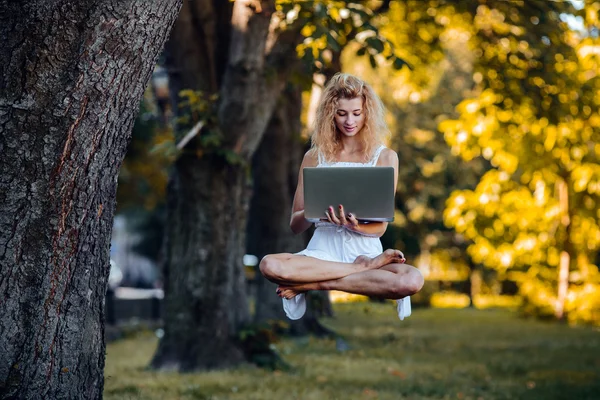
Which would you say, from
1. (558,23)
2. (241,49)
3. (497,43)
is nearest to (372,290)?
(241,49)

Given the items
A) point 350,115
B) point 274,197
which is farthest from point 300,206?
point 274,197

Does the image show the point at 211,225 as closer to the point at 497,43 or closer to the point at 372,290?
the point at 497,43

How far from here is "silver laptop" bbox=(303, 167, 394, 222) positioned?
18.5 feet

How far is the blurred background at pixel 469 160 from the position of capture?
1214 centimetres

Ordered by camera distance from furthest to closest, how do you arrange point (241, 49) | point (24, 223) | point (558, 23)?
point (558, 23) → point (241, 49) → point (24, 223)

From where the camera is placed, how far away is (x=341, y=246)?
617 cm

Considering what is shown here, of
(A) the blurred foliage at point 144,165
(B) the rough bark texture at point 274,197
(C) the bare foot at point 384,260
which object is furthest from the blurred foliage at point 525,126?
(C) the bare foot at point 384,260

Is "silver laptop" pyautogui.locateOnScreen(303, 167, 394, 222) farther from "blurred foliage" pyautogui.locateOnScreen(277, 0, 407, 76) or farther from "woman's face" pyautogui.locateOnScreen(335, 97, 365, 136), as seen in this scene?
"blurred foliage" pyautogui.locateOnScreen(277, 0, 407, 76)

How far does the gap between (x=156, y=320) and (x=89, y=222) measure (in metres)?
22.8

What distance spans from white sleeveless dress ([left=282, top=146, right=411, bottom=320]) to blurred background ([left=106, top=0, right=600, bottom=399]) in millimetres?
1392

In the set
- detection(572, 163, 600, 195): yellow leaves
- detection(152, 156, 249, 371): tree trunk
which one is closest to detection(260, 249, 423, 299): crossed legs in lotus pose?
detection(152, 156, 249, 371): tree trunk

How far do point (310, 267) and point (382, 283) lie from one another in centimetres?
44

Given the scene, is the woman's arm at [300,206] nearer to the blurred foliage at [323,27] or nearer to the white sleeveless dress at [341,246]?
the white sleeveless dress at [341,246]

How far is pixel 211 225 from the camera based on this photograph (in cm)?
1320
